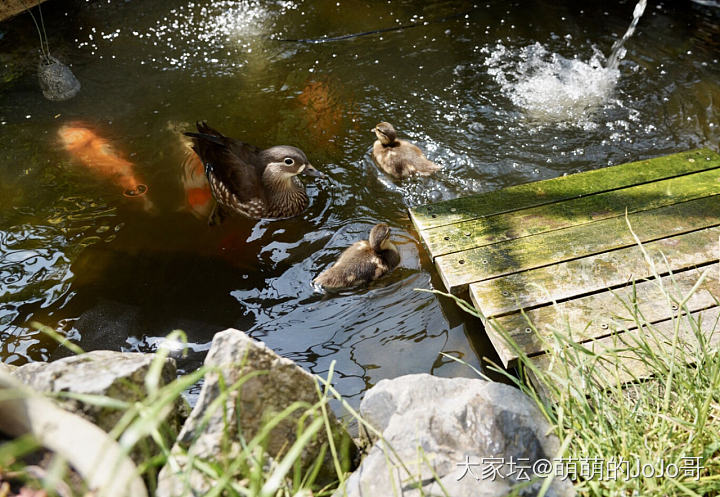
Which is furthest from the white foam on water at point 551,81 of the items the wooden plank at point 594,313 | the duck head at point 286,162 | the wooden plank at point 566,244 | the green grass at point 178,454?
the green grass at point 178,454

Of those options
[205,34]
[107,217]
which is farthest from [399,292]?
[205,34]

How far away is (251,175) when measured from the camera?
4309 millimetres

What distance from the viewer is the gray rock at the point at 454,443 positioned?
81.7 inches

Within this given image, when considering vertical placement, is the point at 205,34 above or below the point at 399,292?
above

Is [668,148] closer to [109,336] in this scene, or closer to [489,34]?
[489,34]

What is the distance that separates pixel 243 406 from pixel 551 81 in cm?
445

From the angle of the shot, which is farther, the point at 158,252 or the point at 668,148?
the point at 668,148

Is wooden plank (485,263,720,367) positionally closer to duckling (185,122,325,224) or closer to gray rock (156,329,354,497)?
gray rock (156,329,354,497)

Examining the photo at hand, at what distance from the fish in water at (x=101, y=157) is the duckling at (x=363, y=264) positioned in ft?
5.34

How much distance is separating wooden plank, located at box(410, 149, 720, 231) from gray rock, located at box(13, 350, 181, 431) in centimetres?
217

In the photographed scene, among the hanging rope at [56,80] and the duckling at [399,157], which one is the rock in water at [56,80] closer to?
the hanging rope at [56,80]

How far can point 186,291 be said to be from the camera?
385 centimetres

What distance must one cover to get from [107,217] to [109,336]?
1146mm

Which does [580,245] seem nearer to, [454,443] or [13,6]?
[454,443]
